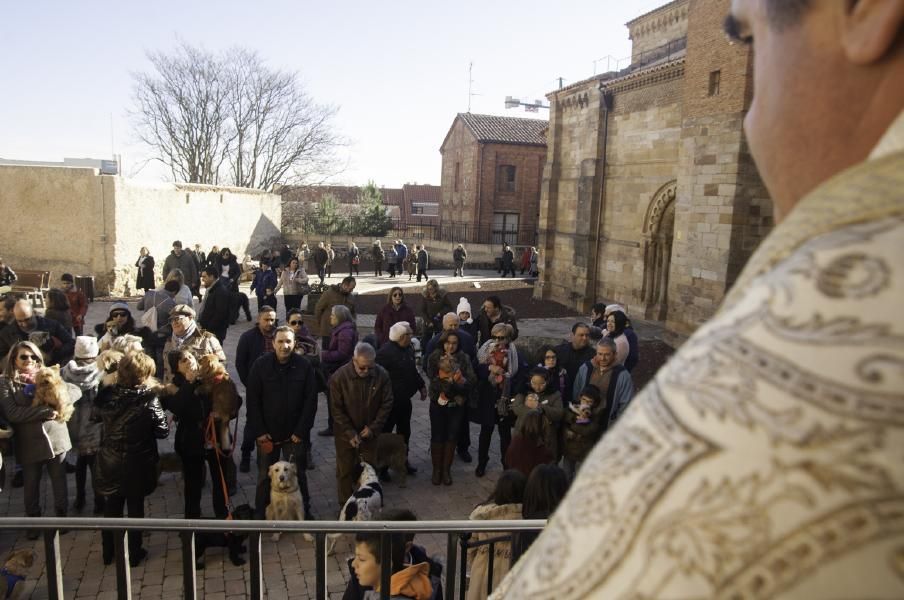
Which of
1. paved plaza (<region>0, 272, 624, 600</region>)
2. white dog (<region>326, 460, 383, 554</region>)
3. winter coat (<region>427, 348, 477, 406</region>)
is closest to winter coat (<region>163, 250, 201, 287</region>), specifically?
paved plaza (<region>0, 272, 624, 600</region>)

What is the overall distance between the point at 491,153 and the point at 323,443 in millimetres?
34371

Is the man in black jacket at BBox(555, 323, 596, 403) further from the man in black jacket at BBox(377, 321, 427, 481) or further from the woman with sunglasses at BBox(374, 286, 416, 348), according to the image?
the woman with sunglasses at BBox(374, 286, 416, 348)

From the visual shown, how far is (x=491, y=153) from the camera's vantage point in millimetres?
42188

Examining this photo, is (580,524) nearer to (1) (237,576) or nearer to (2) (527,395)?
(1) (237,576)

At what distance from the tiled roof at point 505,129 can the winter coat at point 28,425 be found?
3716 centimetres

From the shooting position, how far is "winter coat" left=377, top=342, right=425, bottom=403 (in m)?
8.56

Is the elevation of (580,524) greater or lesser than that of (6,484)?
greater

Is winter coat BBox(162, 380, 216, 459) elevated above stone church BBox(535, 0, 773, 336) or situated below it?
below

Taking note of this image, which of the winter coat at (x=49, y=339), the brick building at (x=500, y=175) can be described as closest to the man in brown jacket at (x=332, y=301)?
the winter coat at (x=49, y=339)

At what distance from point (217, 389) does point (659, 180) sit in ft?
52.3

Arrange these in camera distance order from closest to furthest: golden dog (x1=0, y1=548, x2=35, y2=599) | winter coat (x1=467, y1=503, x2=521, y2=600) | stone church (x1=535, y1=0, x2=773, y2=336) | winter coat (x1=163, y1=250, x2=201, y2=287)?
winter coat (x1=467, y1=503, x2=521, y2=600)
golden dog (x1=0, y1=548, x2=35, y2=599)
stone church (x1=535, y1=0, x2=773, y2=336)
winter coat (x1=163, y1=250, x2=201, y2=287)

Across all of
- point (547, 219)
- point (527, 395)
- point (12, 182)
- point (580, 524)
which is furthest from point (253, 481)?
point (547, 219)

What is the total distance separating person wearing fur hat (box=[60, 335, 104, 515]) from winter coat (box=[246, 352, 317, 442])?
1.45 m

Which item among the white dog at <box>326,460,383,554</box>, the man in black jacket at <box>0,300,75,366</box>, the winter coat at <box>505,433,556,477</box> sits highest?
the man in black jacket at <box>0,300,75,366</box>
